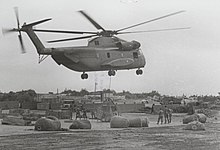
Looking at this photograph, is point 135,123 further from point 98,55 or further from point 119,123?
point 98,55

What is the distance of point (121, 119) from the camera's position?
29.2 m

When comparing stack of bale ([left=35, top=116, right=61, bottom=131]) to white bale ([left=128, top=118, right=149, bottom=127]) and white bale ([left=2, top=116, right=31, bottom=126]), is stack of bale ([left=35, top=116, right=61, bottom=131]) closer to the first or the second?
white bale ([left=2, top=116, right=31, bottom=126])

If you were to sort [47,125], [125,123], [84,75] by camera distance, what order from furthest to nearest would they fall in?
[125,123] < [84,75] < [47,125]

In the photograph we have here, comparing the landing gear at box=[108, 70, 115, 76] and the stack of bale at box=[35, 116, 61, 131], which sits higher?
the landing gear at box=[108, 70, 115, 76]

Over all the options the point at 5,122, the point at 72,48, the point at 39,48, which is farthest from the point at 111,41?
the point at 5,122

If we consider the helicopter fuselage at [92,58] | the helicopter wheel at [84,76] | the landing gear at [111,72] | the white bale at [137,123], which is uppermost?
the helicopter fuselage at [92,58]

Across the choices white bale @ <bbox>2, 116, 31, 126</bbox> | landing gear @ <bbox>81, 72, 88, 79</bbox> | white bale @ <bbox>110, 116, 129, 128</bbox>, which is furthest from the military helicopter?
white bale @ <bbox>2, 116, 31, 126</bbox>

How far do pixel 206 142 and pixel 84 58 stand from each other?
497 inches

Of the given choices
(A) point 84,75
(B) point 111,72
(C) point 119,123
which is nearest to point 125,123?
(C) point 119,123

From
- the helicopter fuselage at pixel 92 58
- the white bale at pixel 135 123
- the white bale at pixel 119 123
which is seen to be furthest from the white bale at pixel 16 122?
the white bale at pixel 135 123

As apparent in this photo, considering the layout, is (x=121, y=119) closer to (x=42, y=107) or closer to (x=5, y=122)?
(x=5, y=122)

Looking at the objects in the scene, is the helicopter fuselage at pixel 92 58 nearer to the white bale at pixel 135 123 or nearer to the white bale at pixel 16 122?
the white bale at pixel 135 123

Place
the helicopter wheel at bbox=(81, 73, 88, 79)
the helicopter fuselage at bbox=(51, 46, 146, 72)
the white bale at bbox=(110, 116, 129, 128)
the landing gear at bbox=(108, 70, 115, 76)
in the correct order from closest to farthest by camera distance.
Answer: the helicopter wheel at bbox=(81, 73, 88, 79), the helicopter fuselage at bbox=(51, 46, 146, 72), the landing gear at bbox=(108, 70, 115, 76), the white bale at bbox=(110, 116, 129, 128)

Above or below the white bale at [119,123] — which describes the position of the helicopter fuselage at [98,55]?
above
